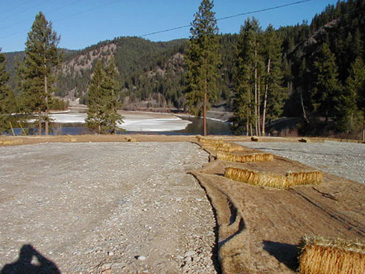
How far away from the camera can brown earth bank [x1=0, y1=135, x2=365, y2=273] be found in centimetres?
473

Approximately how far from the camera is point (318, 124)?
158 feet

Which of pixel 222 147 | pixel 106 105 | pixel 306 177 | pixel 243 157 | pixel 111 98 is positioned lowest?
pixel 222 147

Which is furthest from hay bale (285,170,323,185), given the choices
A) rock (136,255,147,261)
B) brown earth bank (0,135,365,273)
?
rock (136,255,147,261)

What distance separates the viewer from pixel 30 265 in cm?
453

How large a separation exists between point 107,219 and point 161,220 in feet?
3.88

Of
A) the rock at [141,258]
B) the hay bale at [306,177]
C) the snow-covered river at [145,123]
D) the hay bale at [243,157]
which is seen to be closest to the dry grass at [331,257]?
the rock at [141,258]

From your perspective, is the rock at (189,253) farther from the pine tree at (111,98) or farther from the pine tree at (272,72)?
the pine tree at (111,98)

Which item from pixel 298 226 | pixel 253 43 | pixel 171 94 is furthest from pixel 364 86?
pixel 171 94

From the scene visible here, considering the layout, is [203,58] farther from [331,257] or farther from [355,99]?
[331,257]

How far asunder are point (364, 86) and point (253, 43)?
1290 centimetres

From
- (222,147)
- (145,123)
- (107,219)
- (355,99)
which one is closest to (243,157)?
(222,147)

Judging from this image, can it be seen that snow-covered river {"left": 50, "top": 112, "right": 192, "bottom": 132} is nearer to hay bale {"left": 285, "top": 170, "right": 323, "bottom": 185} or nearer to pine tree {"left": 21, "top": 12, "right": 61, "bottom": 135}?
pine tree {"left": 21, "top": 12, "right": 61, "bottom": 135}

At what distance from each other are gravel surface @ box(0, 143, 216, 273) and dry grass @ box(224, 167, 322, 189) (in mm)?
1465

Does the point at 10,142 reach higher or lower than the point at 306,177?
lower
